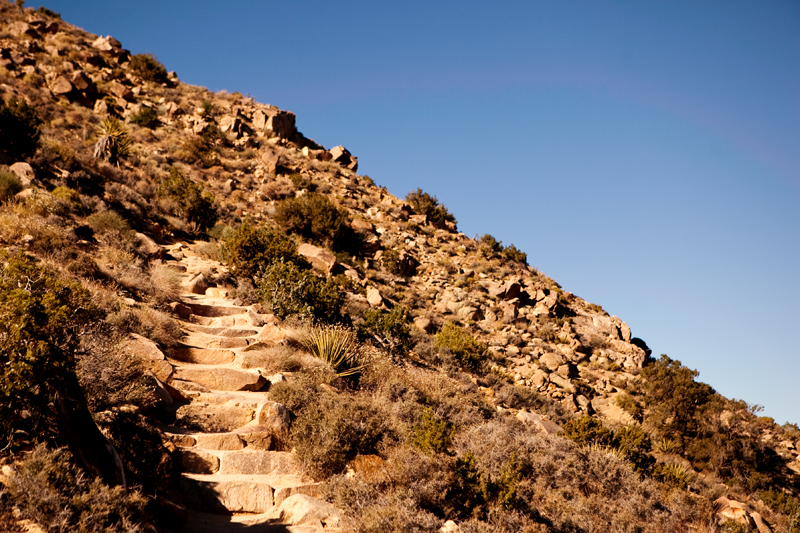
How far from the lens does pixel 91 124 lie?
2038cm

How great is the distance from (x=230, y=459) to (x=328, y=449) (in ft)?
4.17

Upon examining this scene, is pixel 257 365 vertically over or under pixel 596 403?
under

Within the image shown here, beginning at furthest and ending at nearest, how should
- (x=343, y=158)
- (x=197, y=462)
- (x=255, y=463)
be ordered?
(x=343, y=158), (x=255, y=463), (x=197, y=462)

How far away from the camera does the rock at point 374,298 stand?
607 inches

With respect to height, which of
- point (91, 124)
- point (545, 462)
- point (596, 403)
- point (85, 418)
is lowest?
point (85, 418)

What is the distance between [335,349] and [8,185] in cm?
963

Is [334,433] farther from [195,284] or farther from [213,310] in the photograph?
[195,284]

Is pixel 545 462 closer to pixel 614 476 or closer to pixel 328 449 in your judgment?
pixel 614 476

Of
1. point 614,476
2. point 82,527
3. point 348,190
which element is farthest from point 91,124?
point 614,476

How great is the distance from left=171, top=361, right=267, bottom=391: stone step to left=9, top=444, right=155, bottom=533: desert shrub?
12.8 feet

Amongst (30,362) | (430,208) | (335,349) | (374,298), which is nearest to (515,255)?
(430,208)

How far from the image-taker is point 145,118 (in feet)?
76.7

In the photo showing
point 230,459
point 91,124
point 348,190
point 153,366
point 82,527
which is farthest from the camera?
point 348,190

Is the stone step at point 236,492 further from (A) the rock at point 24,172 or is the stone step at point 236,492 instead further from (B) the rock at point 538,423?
(A) the rock at point 24,172
